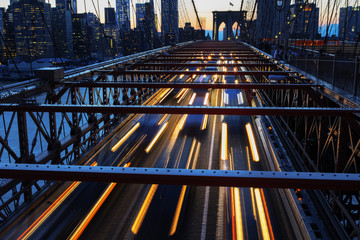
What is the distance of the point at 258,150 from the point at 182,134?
5.12 metres

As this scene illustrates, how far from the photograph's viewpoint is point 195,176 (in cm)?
475

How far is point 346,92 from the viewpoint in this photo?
10.9 m

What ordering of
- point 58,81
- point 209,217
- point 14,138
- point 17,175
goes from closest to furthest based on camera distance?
point 17,175
point 209,217
point 58,81
point 14,138

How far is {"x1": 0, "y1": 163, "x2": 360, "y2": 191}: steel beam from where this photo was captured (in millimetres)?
4590

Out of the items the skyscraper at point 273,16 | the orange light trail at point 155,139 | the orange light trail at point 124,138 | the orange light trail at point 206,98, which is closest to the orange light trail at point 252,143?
the orange light trail at point 155,139

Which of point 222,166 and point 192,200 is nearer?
point 192,200

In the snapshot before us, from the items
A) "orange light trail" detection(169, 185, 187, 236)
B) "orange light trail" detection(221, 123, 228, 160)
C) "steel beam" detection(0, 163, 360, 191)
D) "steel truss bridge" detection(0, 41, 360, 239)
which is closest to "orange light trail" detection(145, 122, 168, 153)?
"steel truss bridge" detection(0, 41, 360, 239)

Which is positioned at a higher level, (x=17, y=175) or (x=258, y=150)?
(x=17, y=175)

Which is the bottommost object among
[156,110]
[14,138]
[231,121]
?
[14,138]

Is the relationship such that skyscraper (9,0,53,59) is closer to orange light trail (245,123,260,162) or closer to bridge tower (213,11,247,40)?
orange light trail (245,123,260,162)

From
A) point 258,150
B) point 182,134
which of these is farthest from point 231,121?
point 258,150

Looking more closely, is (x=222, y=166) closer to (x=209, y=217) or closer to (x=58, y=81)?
(x=209, y=217)

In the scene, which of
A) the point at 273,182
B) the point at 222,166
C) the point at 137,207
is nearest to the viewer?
the point at 273,182

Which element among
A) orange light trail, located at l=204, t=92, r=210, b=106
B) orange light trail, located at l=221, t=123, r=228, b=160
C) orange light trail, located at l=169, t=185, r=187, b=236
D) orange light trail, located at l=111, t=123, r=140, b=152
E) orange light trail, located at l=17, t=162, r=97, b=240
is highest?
orange light trail, located at l=17, t=162, r=97, b=240
